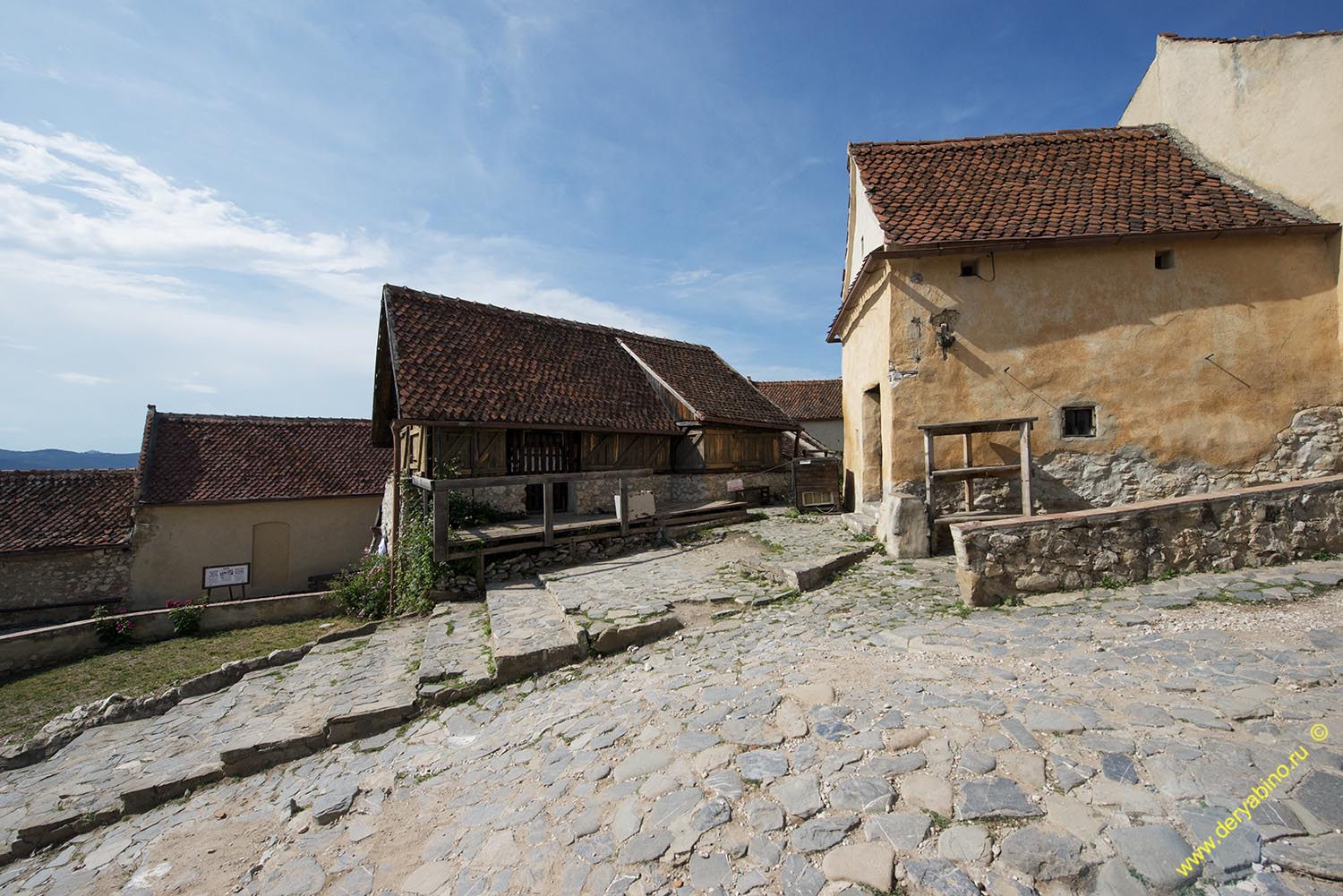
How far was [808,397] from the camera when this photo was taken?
112ft

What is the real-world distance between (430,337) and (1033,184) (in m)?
12.6

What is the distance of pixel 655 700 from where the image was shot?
4781 mm

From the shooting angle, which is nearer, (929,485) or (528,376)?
(929,485)

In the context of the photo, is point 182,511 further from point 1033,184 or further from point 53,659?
point 1033,184

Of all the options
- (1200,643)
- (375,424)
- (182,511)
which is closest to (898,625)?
(1200,643)

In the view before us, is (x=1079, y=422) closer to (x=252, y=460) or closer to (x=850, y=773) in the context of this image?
(x=850, y=773)

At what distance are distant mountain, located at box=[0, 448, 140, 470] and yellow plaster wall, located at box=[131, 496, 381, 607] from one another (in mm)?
68669

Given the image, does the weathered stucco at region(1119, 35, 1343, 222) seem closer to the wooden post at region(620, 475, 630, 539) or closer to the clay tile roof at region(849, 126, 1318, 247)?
the clay tile roof at region(849, 126, 1318, 247)

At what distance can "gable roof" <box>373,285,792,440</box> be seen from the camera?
1240cm

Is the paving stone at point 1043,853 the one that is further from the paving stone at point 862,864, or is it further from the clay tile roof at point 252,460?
the clay tile roof at point 252,460

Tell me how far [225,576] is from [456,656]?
594 inches

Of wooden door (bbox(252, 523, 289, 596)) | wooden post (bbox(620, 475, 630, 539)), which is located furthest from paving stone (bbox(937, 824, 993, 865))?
wooden door (bbox(252, 523, 289, 596))

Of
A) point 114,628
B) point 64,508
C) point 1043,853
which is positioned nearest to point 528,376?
point 114,628

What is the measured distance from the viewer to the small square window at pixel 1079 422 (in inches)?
331
